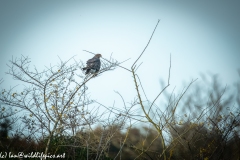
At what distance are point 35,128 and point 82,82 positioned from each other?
1655mm


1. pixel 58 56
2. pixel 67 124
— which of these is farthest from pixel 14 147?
pixel 58 56

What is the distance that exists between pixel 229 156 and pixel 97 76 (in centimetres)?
378

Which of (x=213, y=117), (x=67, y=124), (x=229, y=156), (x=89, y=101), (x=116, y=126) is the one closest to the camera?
(x=229, y=156)

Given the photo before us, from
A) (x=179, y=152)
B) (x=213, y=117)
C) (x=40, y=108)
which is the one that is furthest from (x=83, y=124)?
(x=213, y=117)

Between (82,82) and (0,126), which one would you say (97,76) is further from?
(0,126)

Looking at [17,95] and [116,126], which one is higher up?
[17,95]

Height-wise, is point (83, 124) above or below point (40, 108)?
below

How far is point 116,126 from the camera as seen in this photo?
162 inches

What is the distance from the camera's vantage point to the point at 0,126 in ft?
19.2

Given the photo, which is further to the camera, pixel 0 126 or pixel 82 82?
pixel 0 126

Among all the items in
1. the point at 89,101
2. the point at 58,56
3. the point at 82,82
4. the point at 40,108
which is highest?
the point at 58,56

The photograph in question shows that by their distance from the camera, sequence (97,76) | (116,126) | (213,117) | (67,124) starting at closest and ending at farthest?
(213,117) → (116,126) → (67,124) → (97,76)

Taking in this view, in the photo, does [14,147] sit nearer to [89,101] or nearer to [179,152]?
[89,101]

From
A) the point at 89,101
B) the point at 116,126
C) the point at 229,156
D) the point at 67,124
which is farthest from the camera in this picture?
the point at 89,101
